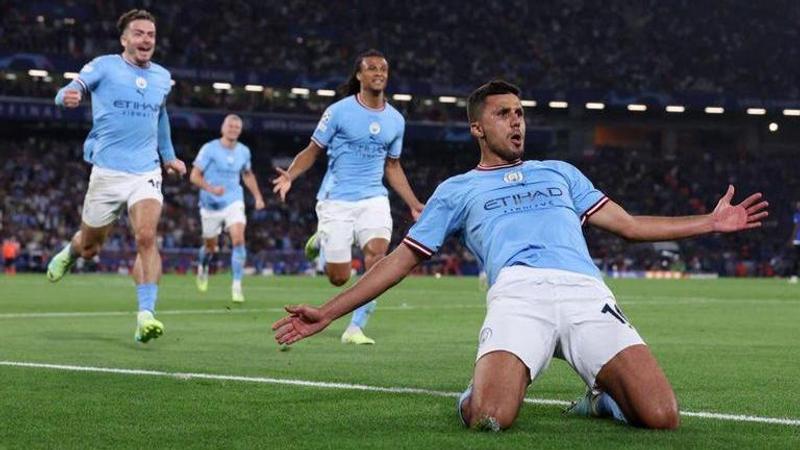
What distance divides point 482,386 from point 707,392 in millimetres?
2133

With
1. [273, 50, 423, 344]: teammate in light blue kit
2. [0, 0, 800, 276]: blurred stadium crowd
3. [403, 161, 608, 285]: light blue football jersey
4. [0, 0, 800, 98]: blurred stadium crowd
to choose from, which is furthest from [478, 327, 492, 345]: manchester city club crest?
[0, 0, 800, 98]: blurred stadium crowd

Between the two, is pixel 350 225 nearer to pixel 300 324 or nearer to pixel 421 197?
pixel 300 324

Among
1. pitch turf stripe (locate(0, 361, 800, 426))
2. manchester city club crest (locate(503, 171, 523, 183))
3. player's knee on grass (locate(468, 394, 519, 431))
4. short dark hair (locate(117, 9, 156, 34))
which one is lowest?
pitch turf stripe (locate(0, 361, 800, 426))

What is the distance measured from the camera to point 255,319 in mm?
15617

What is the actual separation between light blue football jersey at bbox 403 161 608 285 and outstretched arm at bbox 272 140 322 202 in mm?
4440

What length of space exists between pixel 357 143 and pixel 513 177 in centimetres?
633

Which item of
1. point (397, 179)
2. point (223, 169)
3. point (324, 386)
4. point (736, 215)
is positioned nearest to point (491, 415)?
point (736, 215)

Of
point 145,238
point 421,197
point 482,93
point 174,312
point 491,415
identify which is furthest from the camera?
point 421,197

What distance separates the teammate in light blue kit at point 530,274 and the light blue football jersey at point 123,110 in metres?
5.61

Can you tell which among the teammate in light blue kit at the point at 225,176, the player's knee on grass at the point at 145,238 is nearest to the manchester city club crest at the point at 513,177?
the player's knee on grass at the point at 145,238

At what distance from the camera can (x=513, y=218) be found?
6.66 metres

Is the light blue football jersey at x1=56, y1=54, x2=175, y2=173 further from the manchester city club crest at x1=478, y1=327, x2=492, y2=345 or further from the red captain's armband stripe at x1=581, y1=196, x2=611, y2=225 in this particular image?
the manchester city club crest at x1=478, y1=327, x2=492, y2=345

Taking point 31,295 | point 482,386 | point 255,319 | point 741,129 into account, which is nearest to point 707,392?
point 482,386

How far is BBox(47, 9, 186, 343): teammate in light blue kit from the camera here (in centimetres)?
1153
